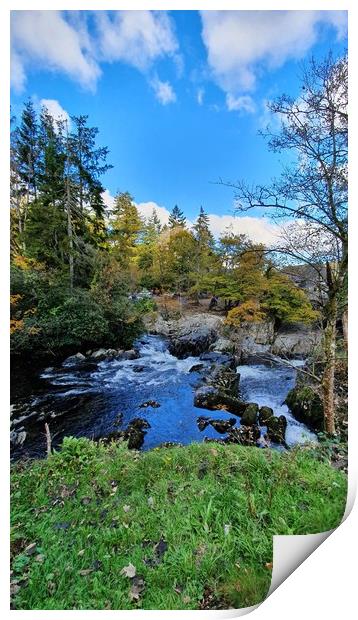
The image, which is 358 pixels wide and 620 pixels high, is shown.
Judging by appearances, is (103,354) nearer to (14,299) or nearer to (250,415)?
(14,299)

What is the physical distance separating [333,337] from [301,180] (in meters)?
1.08

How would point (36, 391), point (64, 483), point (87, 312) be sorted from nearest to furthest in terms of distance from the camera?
1. point (64, 483)
2. point (36, 391)
3. point (87, 312)

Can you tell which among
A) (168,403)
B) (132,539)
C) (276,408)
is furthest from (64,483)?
(276,408)

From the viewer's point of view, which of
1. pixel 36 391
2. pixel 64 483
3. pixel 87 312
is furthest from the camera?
pixel 87 312

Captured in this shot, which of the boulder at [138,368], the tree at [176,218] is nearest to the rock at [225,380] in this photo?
the boulder at [138,368]

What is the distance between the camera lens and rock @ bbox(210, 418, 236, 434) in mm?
1972

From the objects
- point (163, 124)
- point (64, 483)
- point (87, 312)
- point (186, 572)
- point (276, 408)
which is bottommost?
point (186, 572)

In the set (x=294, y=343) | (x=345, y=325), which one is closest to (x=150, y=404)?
(x=294, y=343)

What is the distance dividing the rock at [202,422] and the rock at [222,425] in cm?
3

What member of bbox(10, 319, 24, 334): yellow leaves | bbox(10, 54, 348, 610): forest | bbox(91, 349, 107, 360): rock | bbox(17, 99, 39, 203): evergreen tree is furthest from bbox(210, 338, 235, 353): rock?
bbox(17, 99, 39, 203): evergreen tree

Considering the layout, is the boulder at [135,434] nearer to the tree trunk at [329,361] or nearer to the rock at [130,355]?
the rock at [130,355]

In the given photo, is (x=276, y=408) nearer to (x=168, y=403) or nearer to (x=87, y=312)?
(x=168, y=403)

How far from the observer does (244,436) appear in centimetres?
197

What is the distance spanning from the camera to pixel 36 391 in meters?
1.92
